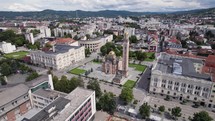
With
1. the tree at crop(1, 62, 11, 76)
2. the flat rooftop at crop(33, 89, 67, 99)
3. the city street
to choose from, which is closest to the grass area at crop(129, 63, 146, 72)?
the city street

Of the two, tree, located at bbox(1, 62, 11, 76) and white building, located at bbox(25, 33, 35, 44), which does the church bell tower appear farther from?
white building, located at bbox(25, 33, 35, 44)

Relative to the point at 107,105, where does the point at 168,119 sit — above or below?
below

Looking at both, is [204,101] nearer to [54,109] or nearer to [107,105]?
[107,105]

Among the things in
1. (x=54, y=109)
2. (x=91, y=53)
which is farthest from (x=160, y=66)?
(x=91, y=53)

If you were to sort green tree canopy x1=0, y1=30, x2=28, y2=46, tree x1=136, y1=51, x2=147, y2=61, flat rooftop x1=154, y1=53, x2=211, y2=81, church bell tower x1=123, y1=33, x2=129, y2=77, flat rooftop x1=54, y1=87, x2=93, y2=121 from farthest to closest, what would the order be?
green tree canopy x1=0, y1=30, x2=28, y2=46
tree x1=136, y1=51, x2=147, y2=61
church bell tower x1=123, y1=33, x2=129, y2=77
flat rooftop x1=154, y1=53, x2=211, y2=81
flat rooftop x1=54, y1=87, x2=93, y2=121

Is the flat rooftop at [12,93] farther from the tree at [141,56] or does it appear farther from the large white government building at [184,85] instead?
the tree at [141,56]

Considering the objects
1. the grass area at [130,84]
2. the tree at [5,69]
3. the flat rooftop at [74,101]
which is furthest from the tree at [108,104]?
the tree at [5,69]

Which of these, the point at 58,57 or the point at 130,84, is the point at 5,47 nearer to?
the point at 58,57
